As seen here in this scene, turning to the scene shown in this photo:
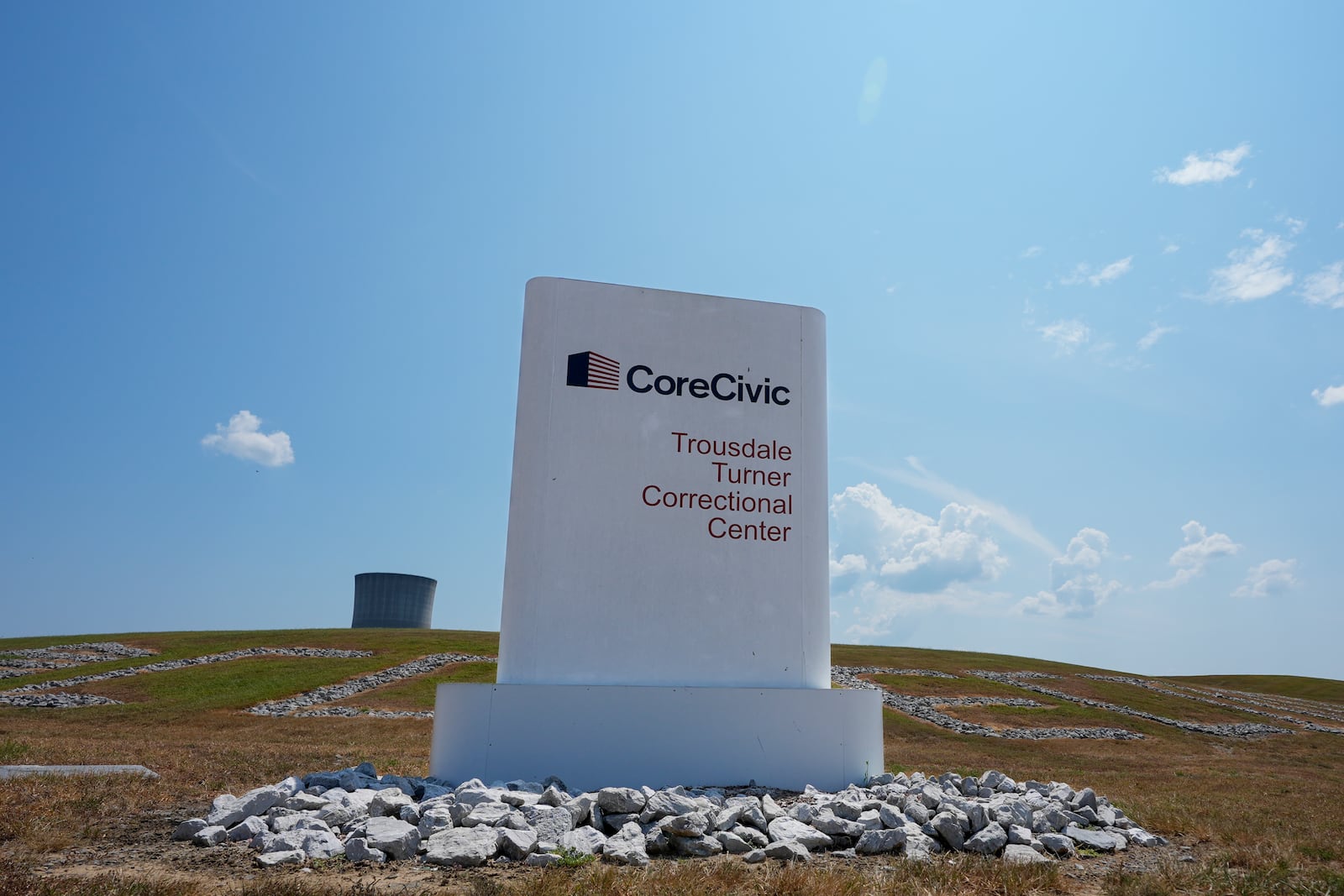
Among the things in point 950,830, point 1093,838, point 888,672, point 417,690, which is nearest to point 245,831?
point 950,830

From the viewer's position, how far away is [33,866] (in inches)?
237

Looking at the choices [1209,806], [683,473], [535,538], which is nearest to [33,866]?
[535,538]

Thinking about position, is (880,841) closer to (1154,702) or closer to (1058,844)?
(1058,844)

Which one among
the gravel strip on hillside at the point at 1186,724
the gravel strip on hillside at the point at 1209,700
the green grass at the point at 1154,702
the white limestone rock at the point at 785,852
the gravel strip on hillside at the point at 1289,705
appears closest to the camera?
the white limestone rock at the point at 785,852

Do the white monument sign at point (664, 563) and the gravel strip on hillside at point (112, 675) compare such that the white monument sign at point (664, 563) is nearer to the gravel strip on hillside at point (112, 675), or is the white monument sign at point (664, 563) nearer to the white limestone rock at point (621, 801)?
the white limestone rock at point (621, 801)

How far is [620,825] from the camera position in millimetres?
7430

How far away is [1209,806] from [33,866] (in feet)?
47.0

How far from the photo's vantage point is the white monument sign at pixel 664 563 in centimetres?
942

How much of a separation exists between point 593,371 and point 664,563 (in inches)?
103

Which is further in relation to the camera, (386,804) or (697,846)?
(386,804)

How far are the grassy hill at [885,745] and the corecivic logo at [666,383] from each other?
171 inches

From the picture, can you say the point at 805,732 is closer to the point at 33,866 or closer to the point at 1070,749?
the point at 33,866

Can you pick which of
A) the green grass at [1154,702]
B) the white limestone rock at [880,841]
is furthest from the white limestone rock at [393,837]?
the green grass at [1154,702]

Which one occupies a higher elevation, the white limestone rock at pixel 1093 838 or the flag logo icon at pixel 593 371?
the flag logo icon at pixel 593 371
